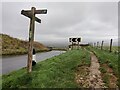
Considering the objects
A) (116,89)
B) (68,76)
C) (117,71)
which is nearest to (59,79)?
(68,76)

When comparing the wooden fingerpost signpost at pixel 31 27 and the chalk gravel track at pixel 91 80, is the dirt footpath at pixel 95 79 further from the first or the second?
the wooden fingerpost signpost at pixel 31 27

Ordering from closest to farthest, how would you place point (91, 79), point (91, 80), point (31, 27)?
point (91, 80) < point (91, 79) < point (31, 27)

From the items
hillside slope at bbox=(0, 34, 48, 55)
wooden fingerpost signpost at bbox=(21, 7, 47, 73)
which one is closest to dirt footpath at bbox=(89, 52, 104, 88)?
wooden fingerpost signpost at bbox=(21, 7, 47, 73)

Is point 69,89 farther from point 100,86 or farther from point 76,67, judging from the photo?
point 76,67

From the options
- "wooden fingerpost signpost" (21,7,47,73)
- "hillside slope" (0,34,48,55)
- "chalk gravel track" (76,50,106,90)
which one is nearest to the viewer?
"chalk gravel track" (76,50,106,90)

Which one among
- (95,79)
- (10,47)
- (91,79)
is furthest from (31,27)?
(10,47)

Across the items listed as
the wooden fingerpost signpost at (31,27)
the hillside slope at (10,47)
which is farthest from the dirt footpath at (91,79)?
the hillside slope at (10,47)

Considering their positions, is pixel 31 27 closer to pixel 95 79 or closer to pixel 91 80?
pixel 91 80

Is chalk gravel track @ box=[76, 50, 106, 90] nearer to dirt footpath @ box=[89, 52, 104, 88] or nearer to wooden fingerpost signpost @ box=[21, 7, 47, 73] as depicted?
dirt footpath @ box=[89, 52, 104, 88]

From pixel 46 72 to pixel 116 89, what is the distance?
4692 millimetres

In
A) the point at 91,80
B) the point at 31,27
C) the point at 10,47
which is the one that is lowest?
the point at 91,80

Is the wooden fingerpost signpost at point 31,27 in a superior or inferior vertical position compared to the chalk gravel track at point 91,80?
superior

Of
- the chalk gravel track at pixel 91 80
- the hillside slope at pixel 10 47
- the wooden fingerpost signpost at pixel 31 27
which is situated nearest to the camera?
the chalk gravel track at pixel 91 80

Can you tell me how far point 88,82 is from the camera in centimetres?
1312
